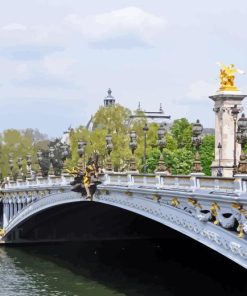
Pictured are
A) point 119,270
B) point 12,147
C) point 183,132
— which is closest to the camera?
point 119,270

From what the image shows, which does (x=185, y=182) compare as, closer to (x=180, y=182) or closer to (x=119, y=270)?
(x=180, y=182)

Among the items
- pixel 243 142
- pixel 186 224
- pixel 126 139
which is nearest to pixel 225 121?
pixel 126 139

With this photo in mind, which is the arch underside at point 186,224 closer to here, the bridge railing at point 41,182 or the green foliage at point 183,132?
the bridge railing at point 41,182

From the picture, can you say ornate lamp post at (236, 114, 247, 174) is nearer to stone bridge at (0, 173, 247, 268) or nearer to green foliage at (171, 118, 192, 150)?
stone bridge at (0, 173, 247, 268)

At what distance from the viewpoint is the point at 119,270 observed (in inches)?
1774

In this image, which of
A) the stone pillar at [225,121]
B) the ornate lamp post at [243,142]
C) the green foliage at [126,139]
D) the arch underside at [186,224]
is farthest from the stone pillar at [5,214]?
the ornate lamp post at [243,142]

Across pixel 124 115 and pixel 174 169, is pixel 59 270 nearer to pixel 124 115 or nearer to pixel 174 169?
pixel 174 169

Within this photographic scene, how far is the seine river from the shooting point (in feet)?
127

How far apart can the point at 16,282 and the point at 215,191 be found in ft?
63.4

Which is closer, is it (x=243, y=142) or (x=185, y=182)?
(x=243, y=142)

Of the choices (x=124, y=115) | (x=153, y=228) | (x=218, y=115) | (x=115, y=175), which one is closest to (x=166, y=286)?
(x=115, y=175)

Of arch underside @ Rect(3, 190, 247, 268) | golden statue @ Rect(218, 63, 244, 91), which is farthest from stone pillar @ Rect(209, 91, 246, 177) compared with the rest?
arch underside @ Rect(3, 190, 247, 268)

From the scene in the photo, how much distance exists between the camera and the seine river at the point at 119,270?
38.6 meters

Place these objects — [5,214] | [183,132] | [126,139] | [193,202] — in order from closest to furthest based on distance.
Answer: [193,202] → [5,214] → [126,139] → [183,132]
